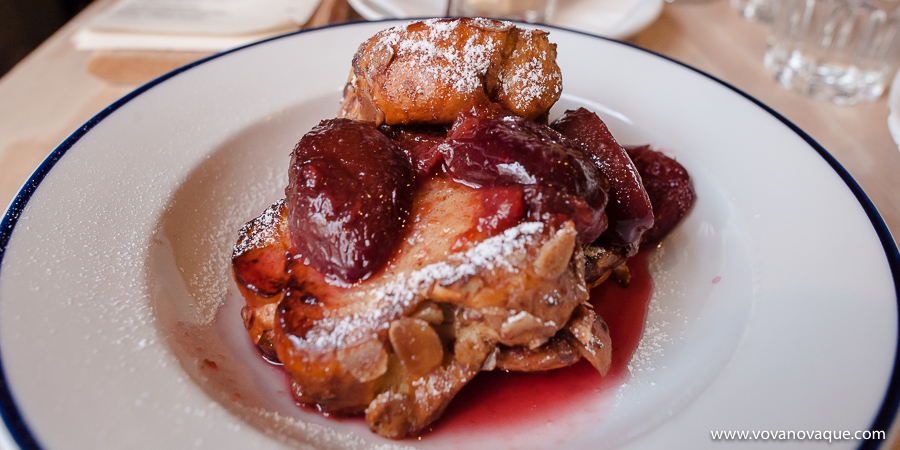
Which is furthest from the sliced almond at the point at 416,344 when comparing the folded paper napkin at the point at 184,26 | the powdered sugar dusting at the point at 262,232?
the folded paper napkin at the point at 184,26

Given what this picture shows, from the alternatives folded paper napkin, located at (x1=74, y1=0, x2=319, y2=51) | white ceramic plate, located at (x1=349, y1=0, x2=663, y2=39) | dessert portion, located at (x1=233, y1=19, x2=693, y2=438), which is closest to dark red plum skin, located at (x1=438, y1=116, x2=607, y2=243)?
dessert portion, located at (x1=233, y1=19, x2=693, y2=438)

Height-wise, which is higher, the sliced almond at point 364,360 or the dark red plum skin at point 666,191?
the sliced almond at point 364,360

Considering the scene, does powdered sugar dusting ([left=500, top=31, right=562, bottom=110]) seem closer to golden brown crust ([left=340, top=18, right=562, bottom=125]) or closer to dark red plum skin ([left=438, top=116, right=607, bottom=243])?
golden brown crust ([left=340, top=18, right=562, bottom=125])

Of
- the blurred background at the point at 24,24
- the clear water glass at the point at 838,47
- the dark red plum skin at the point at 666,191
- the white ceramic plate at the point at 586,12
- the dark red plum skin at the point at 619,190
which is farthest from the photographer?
the blurred background at the point at 24,24

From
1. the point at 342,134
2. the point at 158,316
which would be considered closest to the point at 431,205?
the point at 342,134

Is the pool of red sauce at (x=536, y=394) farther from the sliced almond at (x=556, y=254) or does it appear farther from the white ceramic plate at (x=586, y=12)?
the white ceramic plate at (x=586, y=12)

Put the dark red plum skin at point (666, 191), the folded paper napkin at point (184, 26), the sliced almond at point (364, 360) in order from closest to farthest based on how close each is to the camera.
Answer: the sliced almond at point (364, 360) → the dark red plum skin at point (666, 191) → the folded paper napkin at point (184, 26)
